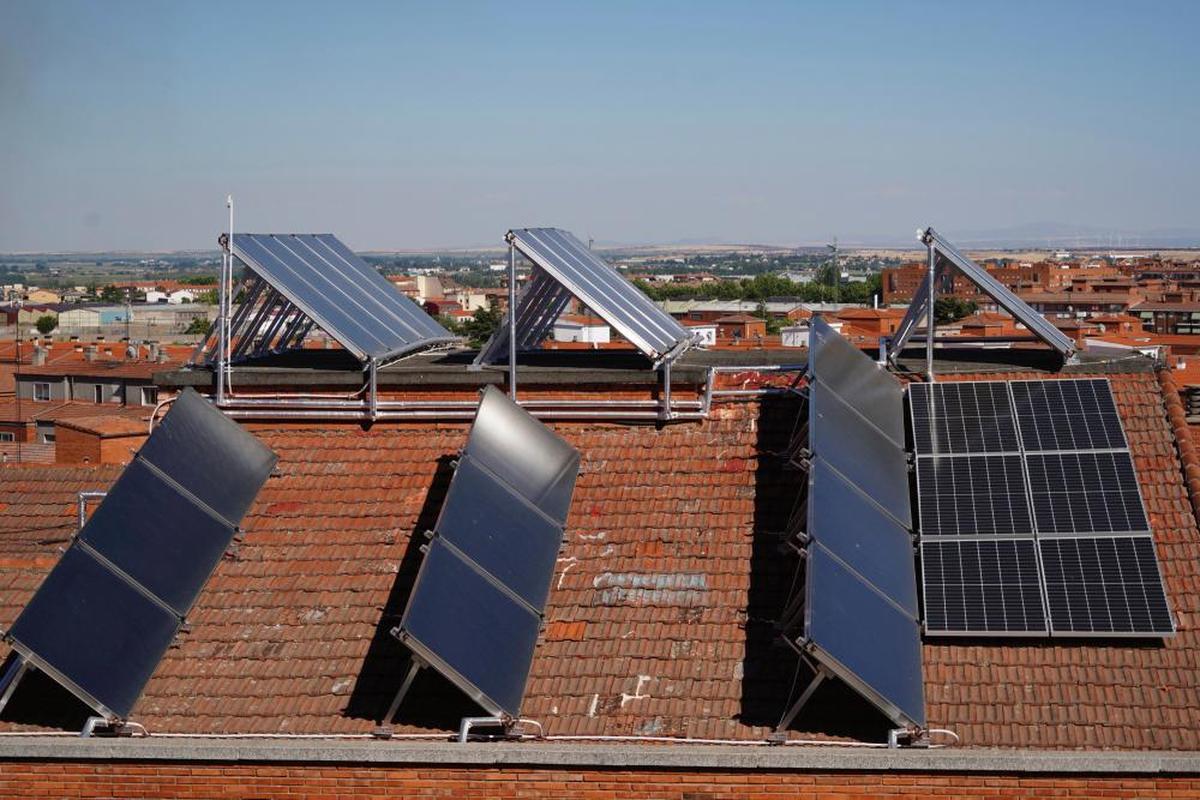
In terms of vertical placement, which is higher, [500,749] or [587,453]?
[587,453]

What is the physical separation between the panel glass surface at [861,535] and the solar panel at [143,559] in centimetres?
501

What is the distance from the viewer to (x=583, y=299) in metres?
13.9

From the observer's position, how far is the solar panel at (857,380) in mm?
12727

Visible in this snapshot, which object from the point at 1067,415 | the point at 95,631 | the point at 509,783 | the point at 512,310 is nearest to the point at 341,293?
the point at 512,310

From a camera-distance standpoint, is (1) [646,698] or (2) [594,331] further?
(2) [594,331]

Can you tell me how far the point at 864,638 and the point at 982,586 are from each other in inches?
56.5

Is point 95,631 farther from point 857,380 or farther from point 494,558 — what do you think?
point 857,380

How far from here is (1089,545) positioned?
11.4m

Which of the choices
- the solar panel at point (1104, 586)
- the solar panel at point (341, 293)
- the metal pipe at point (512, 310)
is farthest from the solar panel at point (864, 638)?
the solar panel at point (341, 293)

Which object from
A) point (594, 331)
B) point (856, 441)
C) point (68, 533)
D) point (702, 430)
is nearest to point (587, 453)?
point (702, 430)

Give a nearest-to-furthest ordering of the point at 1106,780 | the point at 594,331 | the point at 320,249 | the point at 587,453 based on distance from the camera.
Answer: the point at 1106,780
the point at 587,453
the point at 320,249
the point at 594,331

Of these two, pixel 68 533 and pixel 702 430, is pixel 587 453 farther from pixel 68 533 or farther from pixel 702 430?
pixel 68 533

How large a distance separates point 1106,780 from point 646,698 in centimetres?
312

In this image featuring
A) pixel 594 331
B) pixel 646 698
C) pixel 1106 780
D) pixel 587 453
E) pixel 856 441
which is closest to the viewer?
pixel 1106 780
